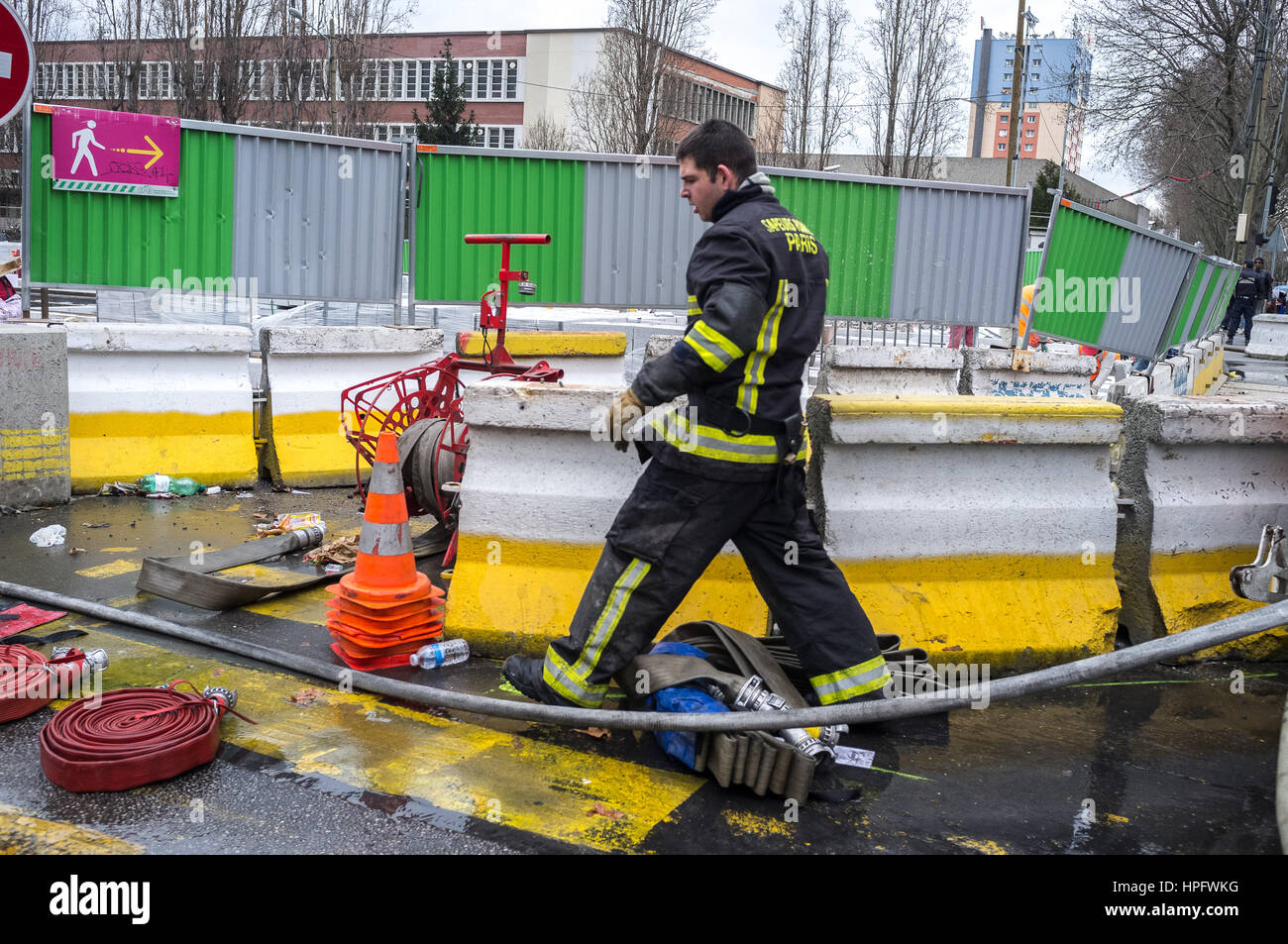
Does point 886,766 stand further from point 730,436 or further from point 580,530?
point 580,530

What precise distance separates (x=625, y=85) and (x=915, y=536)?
107 ft

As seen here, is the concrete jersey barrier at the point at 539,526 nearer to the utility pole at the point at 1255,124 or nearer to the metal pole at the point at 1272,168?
the utility pole at the point at 1255,124

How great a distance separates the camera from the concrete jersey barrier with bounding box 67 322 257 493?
7160 mm

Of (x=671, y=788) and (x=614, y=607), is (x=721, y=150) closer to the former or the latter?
(x=614, y=607)

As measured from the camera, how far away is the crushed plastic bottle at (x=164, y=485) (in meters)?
7.21

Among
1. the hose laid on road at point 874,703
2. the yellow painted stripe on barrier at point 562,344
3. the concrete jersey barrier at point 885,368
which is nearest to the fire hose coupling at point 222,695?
the hose laid on road at point 874,703

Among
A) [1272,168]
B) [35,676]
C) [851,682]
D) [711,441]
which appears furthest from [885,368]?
[1272,168]

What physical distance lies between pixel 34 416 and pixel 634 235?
5896 mm

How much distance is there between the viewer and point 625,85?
34375 millimetres

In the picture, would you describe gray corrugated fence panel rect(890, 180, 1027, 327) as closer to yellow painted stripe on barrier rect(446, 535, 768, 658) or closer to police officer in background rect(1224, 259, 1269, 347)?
yellow painted stripe on barrier rect(446, 535, 768, 658)

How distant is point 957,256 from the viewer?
11.8 meters

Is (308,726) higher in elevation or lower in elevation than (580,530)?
lower
